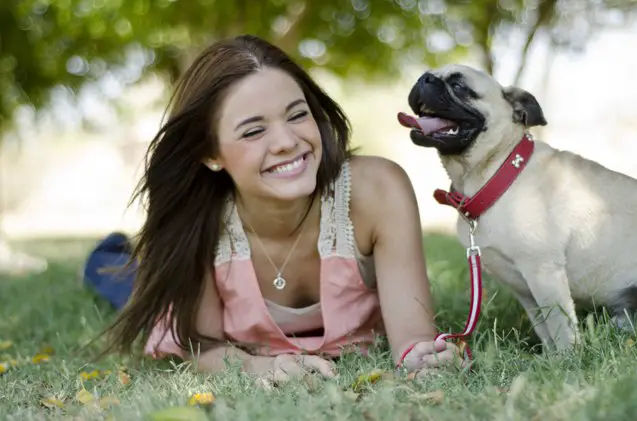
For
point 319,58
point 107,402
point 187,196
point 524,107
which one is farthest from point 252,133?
point 319,58

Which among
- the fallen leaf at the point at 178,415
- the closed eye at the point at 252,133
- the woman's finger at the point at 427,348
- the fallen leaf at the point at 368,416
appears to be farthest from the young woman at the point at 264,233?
the fallen leaf at the point at 178,415

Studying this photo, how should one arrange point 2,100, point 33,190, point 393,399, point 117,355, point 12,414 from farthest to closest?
point 33,190, point 2,100, point 117,355, point 12,414, point 393,399

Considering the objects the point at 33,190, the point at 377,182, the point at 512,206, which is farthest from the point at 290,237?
the point at 33,190

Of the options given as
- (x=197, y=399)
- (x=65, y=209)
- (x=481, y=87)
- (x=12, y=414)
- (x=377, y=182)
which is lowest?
(x=65, y=209)

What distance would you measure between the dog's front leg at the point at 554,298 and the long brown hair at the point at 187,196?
96cm

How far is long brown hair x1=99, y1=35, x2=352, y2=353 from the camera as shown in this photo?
335cm

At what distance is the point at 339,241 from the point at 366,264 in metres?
0.18

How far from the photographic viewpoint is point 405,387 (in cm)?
242

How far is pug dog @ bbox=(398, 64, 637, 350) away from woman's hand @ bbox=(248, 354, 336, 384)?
0.76 meters

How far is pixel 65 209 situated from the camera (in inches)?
723

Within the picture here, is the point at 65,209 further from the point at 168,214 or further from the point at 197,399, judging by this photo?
the point at 197,399

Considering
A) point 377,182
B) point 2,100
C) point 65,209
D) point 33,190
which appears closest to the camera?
point 377,182

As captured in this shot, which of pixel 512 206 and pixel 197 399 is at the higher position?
pixel 512 206

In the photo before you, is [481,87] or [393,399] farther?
[481,87]
